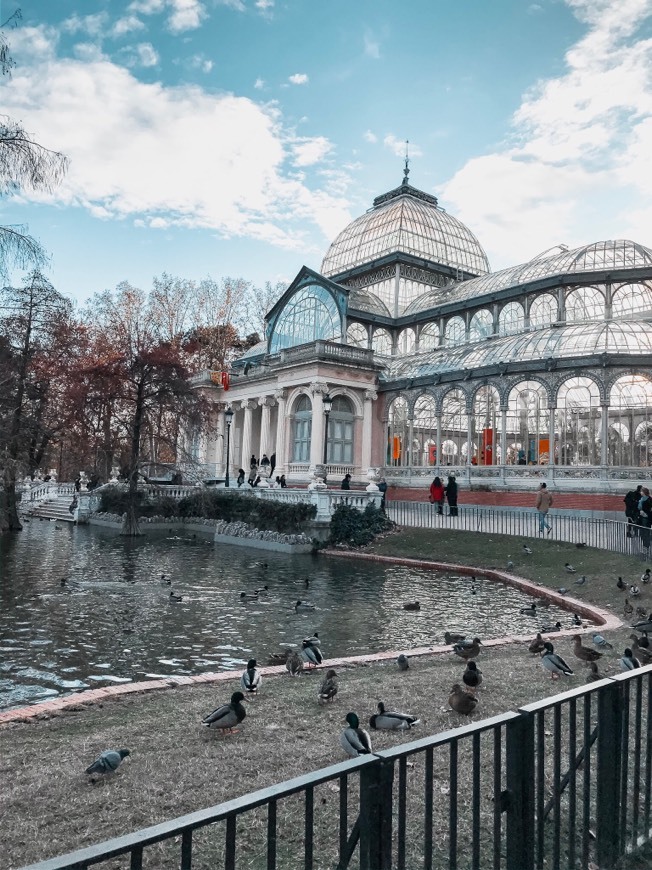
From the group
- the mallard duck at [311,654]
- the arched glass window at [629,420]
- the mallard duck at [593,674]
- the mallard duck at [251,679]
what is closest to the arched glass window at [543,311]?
the arched glass window at [629,420]

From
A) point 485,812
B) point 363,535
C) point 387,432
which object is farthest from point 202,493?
point 485,812

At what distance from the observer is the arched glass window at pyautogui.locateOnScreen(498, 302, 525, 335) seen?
34.8 metres

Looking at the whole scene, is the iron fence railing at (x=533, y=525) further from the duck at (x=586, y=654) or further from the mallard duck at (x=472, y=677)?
the mallard duck at (x=472, y=677)

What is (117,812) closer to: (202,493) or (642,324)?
(202,493)

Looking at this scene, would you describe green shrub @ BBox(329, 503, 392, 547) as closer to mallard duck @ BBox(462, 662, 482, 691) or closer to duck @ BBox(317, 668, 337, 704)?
mallard duck @ BBox(462, 662, 482, 691)

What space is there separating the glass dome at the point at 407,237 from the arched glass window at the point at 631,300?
14749 millimetres

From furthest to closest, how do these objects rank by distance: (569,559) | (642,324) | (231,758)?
(642,324), (569,559), (231,758)

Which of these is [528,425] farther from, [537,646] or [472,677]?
[472,677]

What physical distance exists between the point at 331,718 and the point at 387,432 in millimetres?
30913

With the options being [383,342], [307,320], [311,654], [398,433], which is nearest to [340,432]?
A: [398,433]

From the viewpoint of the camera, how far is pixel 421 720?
19.6ft

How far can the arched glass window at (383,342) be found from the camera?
41375mm

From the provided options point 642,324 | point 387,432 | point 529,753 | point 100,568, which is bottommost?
point 100,568

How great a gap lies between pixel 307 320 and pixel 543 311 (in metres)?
14.5
